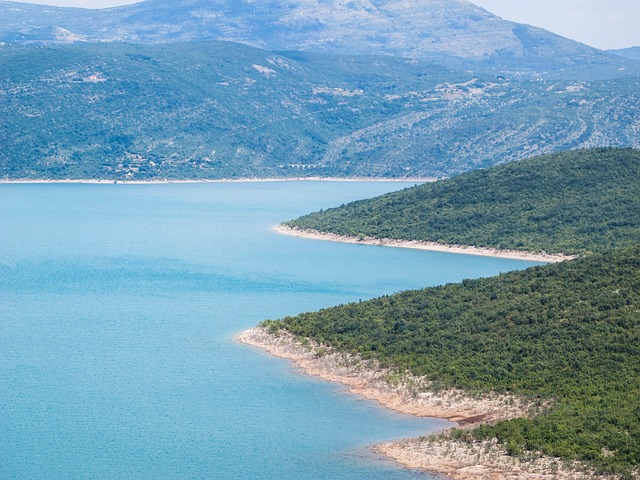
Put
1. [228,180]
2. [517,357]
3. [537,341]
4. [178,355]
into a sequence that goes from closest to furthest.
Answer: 1. [517,357]
2. [537,341]
3. [178,355]
4. [228,180]

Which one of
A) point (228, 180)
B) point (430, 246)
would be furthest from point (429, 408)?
point (228, 180)

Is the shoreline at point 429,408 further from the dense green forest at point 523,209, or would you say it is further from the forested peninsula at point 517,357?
the dense green forest at point 523,209

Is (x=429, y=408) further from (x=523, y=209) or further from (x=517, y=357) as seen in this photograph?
(x=523, y=209)

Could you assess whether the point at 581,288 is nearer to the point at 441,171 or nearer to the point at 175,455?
the point at 175,455

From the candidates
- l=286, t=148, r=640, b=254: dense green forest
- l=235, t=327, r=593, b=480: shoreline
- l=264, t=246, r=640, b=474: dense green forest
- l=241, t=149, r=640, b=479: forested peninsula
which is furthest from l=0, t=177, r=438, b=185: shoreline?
l=235, t=327, r=593, b=480: shoreline

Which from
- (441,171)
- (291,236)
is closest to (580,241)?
(291,236)

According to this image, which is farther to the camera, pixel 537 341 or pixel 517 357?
pixel 537 341
